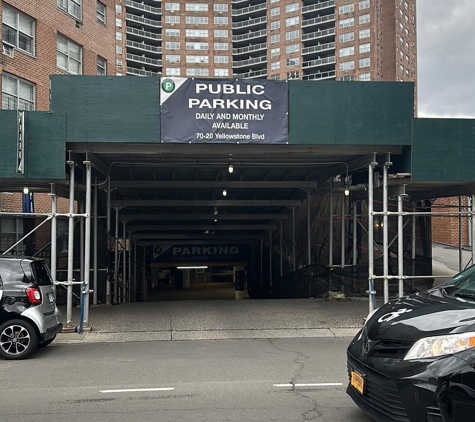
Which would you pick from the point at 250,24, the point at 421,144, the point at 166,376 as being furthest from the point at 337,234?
the point at 250,24

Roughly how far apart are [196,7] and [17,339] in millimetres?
84010

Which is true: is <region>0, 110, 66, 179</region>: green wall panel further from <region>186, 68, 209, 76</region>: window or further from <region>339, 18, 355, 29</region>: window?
<region>186, 68, 209, 76</region>: window


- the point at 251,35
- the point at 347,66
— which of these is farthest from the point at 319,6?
the point at 251,35

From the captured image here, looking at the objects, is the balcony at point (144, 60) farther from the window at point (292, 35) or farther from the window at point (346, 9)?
the window at point (346, 9)

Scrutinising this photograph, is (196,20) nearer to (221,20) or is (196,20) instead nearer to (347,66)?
(221,20)

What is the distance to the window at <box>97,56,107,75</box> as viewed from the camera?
83.5 ft

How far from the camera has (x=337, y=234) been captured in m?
18.5

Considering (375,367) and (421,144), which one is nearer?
(375,367)

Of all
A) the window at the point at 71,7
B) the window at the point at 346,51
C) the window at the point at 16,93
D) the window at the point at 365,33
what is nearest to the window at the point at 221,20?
the window at the point at 346,51

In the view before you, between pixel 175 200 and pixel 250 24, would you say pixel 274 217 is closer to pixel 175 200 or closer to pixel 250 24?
pixel 175 200

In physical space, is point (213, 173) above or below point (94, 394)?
above

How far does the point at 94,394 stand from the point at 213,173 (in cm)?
1068

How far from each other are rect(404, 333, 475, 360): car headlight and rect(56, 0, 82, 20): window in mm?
22728

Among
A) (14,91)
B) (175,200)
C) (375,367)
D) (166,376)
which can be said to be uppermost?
(14,91)
